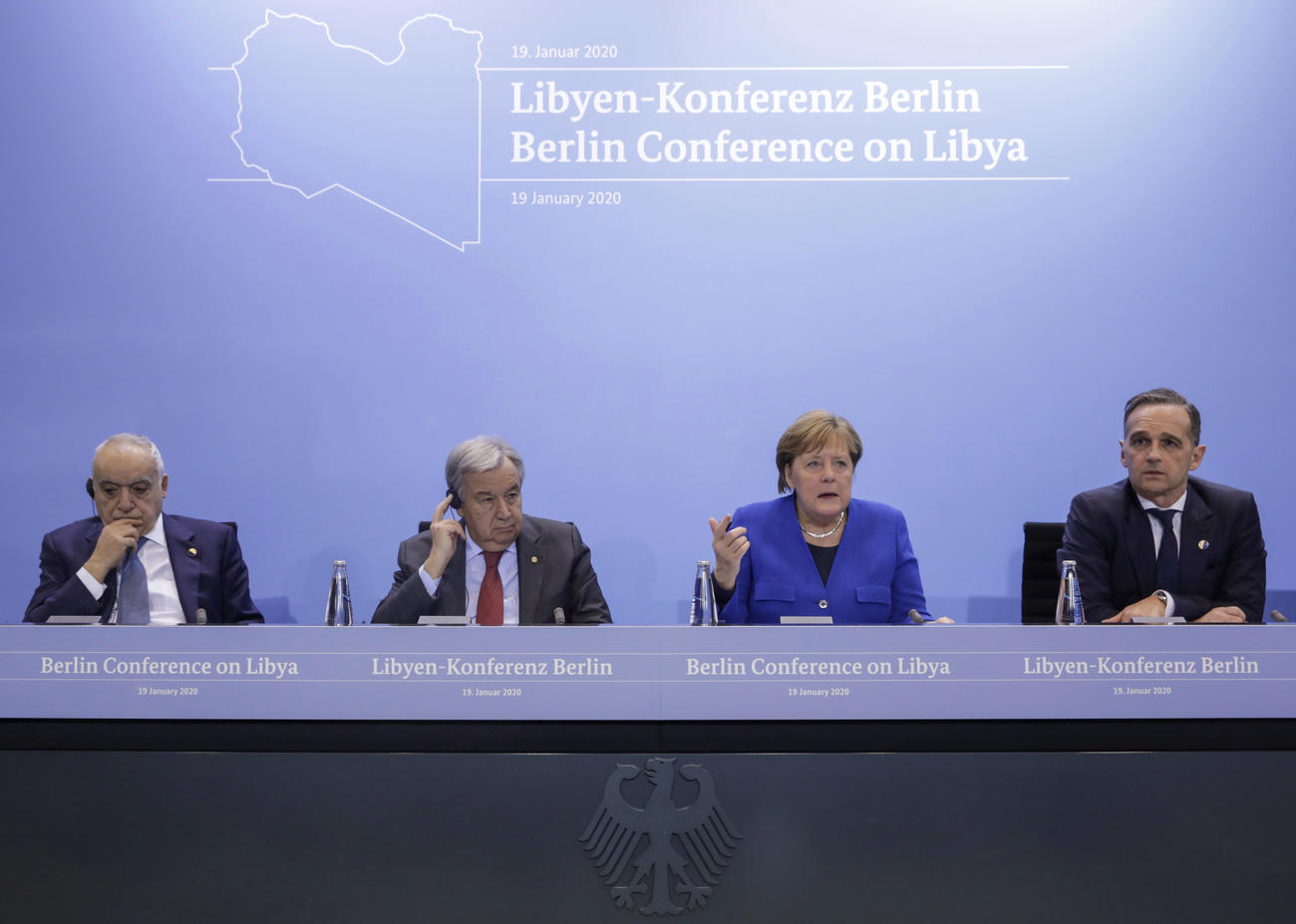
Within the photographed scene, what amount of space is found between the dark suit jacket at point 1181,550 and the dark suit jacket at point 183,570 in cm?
228

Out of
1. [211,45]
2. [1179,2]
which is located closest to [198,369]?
[211,45]

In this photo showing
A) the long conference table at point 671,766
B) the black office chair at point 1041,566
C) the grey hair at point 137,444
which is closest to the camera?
the long conference table at point 671,766

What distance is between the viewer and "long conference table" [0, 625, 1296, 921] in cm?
187

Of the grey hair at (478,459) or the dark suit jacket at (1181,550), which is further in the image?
the grey hair at (478,459)

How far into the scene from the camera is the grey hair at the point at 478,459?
2.72 metres

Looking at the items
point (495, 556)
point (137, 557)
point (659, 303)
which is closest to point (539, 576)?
point (495, 556)

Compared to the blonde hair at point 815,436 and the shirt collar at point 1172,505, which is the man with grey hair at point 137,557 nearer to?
the blonde hair at point 815,436

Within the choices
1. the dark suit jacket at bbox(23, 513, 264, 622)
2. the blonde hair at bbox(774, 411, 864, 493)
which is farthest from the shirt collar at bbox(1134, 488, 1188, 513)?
the dark suit jacket at bbox(23, 513, 264, 622)

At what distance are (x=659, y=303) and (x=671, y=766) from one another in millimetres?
2097

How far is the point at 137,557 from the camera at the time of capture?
2881 mm

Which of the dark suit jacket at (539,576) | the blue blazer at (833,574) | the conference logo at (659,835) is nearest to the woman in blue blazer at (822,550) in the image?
the blue blazer at (833,574)

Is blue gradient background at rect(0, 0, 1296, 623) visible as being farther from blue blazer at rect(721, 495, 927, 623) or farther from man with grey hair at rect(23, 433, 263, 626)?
blue blazer at rect(721, 495, 927, 623)

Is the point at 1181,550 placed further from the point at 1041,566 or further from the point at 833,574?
the point at 833,574

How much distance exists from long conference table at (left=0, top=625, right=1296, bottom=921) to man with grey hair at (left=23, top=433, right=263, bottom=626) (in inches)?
29.6
